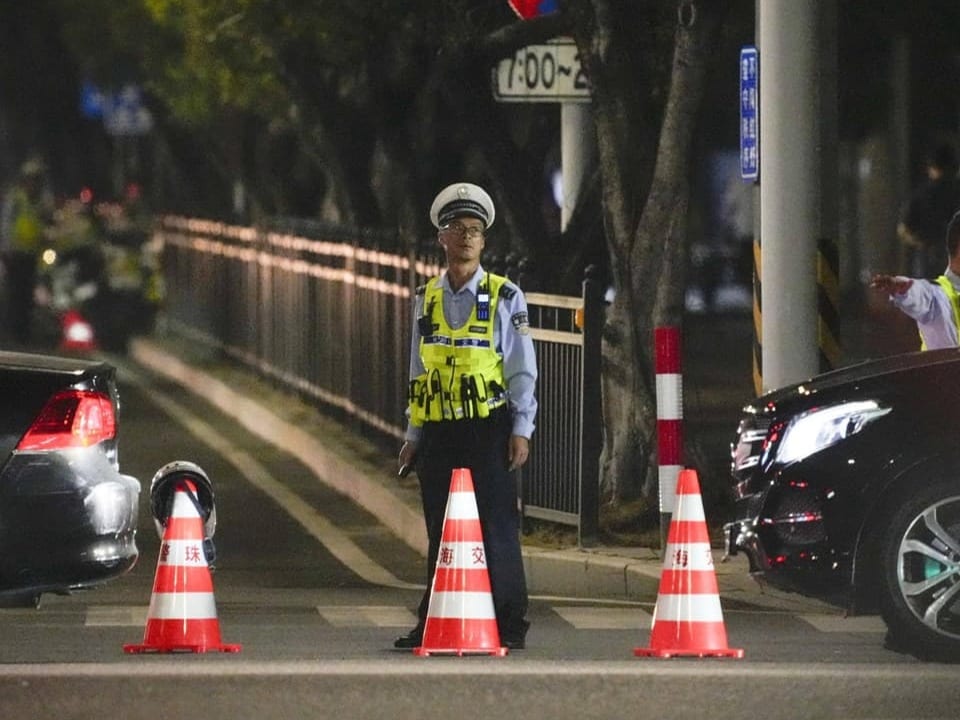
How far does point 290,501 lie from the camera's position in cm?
1778

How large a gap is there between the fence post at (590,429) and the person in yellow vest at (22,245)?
17.1 metres

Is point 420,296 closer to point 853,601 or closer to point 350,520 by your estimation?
point 853,601

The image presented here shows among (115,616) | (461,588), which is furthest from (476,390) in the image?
(115,616)

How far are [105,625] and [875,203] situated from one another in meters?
35.5

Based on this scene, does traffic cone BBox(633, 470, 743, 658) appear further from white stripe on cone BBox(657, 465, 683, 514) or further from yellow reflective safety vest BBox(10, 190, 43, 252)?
yellow reflective safety vest BBox(10, 190, 43, 252)

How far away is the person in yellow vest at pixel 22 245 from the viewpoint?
101ft

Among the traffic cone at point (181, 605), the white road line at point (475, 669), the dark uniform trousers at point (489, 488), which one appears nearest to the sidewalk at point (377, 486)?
the dark uniform trousers at point (489, 488)

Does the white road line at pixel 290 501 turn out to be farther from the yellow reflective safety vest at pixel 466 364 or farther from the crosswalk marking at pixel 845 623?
the yellow reflective safety vest at pixel 466 364

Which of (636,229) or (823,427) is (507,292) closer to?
(823,427)

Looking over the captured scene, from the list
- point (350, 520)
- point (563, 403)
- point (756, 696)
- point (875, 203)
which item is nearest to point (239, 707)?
point (756, 696)

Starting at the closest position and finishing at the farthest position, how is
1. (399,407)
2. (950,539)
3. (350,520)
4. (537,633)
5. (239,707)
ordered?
(239,707) < (950,539) < (537,633) < (350,520) < (399,407)

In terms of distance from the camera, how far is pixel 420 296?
10484mm

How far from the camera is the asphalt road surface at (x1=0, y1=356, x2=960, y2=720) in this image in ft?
29.6

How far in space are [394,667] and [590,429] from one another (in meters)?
4.69
